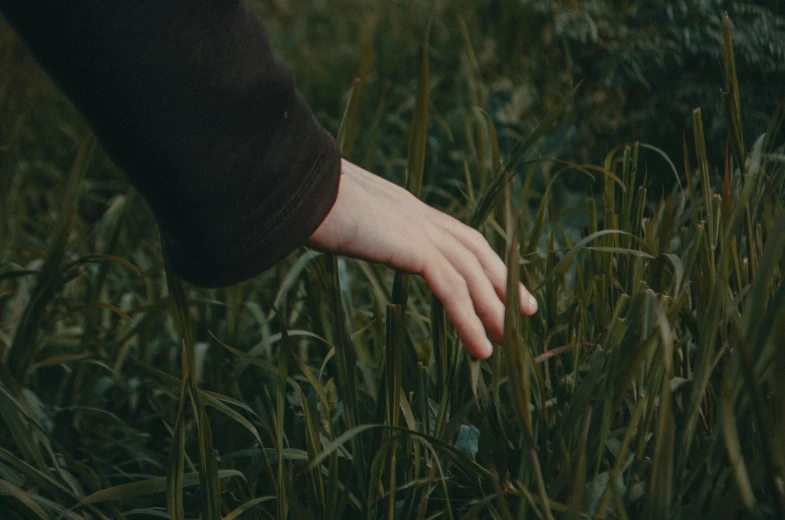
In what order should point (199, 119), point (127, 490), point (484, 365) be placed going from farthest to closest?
point (484, 365) < point (127, 490) < point (199, 119)


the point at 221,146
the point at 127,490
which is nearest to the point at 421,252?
the point at 221,146

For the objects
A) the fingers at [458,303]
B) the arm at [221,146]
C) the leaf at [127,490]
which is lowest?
the leaf at [127,490]

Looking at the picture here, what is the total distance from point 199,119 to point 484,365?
2.04 feet

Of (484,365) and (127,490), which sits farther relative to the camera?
(484,365)

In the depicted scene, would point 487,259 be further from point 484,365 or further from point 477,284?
point 484,365

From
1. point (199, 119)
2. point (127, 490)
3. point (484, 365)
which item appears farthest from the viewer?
point (484, 365)

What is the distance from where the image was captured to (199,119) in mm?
872

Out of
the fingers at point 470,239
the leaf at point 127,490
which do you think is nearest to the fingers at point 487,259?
the fingers at point 470,239

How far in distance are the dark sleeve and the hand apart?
0.04 m

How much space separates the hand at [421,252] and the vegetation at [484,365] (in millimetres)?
71

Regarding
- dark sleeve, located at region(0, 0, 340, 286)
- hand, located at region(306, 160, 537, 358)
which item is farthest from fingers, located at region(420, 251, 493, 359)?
dark sleeve, located at region(0, 0, 340, 286)

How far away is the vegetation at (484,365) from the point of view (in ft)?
2.92

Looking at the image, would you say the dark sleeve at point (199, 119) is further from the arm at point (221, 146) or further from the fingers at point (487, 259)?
the fingers at point (487, 259)

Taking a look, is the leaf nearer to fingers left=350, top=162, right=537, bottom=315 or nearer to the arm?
the arm
